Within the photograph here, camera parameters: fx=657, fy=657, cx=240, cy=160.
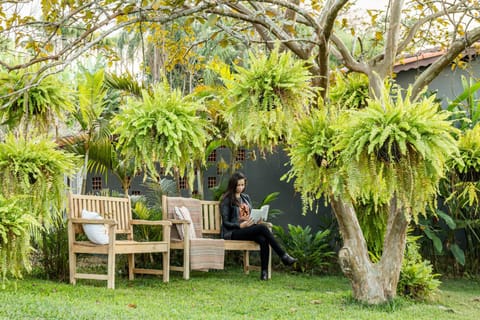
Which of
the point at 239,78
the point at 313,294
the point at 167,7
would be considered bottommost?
the point at 313,294

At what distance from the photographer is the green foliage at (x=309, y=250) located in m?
8.46

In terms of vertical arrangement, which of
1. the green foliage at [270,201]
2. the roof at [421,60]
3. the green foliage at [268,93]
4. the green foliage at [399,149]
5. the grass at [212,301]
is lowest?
the grass at [212,301]

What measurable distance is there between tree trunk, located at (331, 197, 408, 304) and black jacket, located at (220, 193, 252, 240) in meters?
2.47

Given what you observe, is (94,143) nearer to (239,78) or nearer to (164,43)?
(164,43)

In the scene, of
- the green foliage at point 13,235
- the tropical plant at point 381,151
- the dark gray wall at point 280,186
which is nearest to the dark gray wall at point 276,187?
the dark gray wall at point 280,186

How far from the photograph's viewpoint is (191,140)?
4.67m

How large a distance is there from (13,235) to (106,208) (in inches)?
81.5

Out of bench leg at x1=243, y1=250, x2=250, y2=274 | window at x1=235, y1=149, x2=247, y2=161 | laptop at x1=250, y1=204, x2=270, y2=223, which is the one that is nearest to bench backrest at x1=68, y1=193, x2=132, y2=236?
bench leg at x1=243, y1=250, x2=250, y2=274

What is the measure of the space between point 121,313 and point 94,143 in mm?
3346

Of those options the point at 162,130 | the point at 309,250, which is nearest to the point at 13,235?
the point at 162,130

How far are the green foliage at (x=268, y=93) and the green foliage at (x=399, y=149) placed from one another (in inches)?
17.5

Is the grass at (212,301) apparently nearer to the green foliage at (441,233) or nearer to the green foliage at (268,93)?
the green foliage at (441,233)

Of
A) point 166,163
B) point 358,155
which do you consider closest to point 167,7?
point 166,163

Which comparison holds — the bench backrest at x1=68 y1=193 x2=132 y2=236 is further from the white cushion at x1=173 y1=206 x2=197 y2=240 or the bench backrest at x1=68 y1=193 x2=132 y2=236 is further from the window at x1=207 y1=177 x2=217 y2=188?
the window at x1=207 y1=177 x2=217 y2=188
